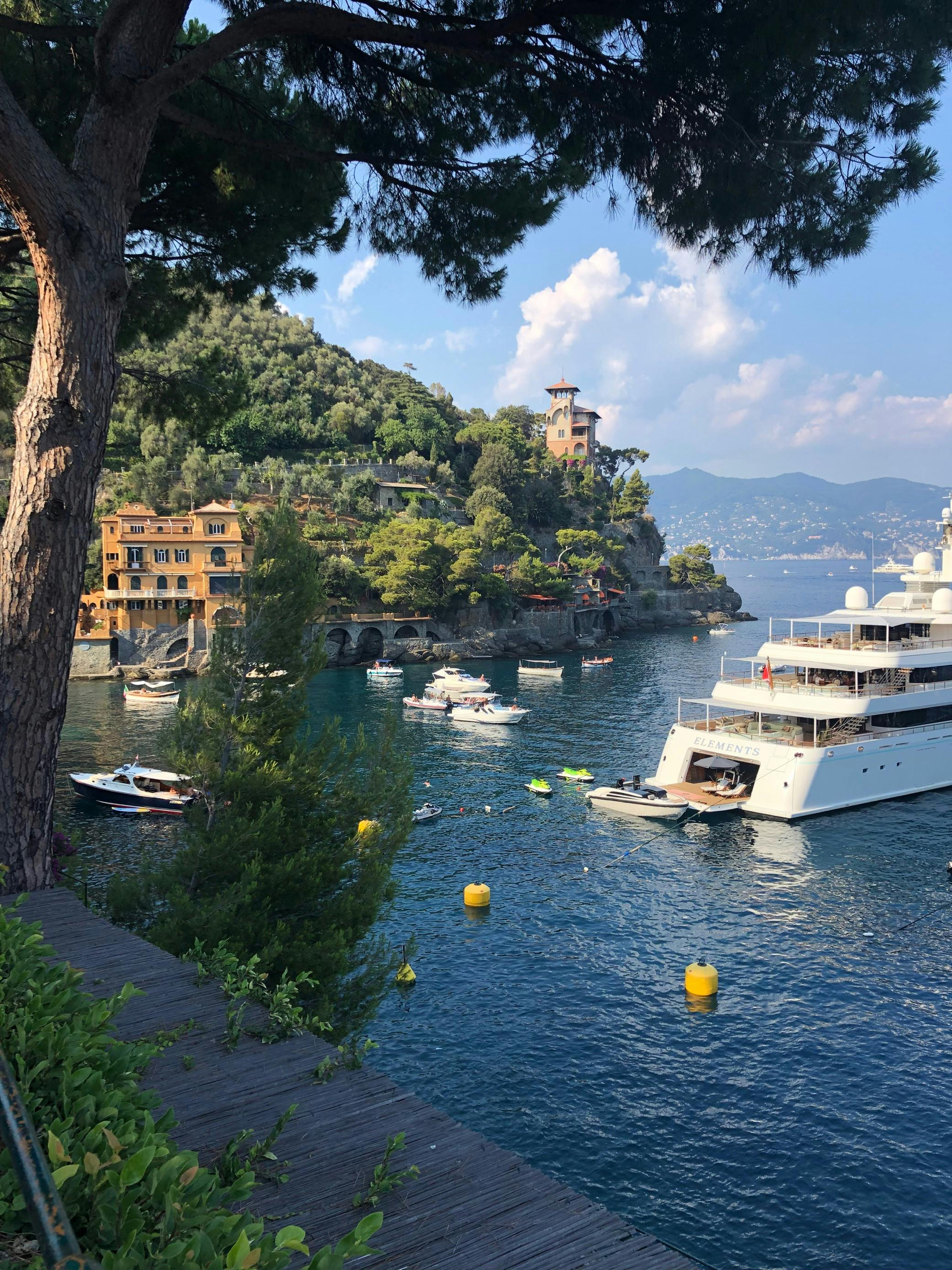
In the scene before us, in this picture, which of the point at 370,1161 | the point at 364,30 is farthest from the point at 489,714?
the point at 370,1161

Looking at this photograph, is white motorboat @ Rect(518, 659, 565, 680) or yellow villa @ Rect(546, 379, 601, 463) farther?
yellow villa @ Rect(546, 379, 601, 463)

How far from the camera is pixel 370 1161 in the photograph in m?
4.71

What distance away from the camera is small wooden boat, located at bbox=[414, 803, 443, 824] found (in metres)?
31.3

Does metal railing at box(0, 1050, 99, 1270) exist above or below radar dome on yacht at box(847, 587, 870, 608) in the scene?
below

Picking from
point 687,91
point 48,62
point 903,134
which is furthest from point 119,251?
point 903,134

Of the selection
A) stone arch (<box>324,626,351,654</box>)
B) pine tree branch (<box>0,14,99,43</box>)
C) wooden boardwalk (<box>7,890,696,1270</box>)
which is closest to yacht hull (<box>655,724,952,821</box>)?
wooden boardwalk (<box>7,890,696,1270</box>)

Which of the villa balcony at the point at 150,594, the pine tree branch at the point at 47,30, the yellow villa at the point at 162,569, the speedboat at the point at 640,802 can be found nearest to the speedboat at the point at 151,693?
the villa balcony at the point at 150,594

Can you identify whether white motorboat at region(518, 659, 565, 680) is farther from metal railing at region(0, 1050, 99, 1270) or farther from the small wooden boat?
metal railing at region(0, 1050, 99, 1270)

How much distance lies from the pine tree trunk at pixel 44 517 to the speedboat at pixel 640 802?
25.5m

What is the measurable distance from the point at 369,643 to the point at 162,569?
57.0ft

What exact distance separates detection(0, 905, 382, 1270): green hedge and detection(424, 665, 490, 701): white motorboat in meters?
51.3

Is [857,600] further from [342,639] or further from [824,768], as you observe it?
[342,639]

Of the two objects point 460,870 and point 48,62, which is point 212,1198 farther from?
point 460,870

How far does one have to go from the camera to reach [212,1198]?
3.55 meters
